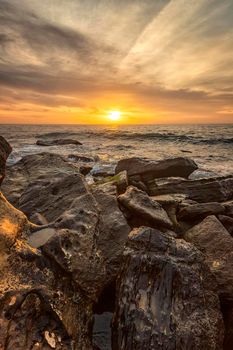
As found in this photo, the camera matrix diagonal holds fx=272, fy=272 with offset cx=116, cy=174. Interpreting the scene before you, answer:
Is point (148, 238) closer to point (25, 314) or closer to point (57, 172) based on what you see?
point (25, 314)

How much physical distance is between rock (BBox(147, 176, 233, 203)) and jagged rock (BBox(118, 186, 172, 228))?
2.99 metres

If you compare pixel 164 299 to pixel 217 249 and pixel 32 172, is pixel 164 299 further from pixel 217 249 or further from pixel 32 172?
pixel 32 172

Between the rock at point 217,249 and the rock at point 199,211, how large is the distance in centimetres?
101

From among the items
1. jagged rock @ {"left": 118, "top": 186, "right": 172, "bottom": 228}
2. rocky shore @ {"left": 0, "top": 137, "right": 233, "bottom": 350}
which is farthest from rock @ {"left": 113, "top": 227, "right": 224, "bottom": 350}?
jagged rock @ {"left": 118, "top": 186, "right": 172, "bottom": 228}

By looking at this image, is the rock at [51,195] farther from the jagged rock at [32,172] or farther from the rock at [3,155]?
the rock at [3,155]

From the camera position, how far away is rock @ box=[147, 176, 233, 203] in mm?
8484

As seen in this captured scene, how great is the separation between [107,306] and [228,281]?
75.5 inches

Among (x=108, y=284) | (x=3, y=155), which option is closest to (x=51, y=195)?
(x=3, y=155)

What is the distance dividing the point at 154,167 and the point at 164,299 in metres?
8.07

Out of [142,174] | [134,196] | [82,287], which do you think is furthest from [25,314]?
[142,174]

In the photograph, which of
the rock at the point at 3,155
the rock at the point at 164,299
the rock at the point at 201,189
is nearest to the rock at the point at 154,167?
the rock at the point at 201,189

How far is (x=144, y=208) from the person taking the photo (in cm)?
584

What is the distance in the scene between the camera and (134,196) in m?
6.18

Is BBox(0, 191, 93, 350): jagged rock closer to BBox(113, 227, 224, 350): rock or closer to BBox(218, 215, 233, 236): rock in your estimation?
BBox(113, 227, 224, 350): rock
